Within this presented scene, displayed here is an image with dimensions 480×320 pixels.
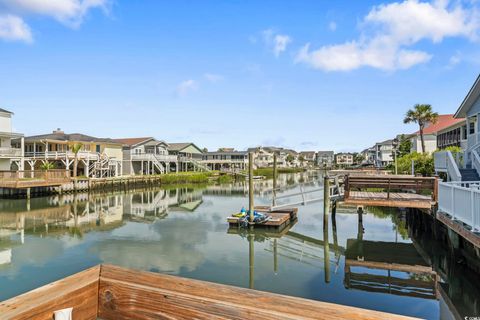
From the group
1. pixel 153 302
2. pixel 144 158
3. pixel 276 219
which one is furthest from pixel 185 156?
pixel 153 302

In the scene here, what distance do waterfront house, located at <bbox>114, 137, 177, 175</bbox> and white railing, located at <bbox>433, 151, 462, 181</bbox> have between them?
171 feet

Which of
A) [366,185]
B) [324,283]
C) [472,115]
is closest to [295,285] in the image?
[324,283]

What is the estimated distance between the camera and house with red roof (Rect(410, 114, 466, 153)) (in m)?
34.5

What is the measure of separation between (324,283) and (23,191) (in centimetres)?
3627

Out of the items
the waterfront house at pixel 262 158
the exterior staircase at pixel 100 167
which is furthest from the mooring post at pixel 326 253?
the waterfront house at pixel 262 158

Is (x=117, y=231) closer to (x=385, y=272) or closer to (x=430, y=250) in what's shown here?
(x=385, y=272)

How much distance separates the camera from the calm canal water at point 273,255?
10.7 m

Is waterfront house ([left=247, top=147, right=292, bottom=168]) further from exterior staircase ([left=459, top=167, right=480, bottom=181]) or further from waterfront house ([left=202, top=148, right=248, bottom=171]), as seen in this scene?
exterior staircase ([left=459, top=167, right=480, bottom=181])

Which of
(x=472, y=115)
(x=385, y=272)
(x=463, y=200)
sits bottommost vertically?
(x=385, y=272)

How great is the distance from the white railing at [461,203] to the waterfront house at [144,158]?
5596 cm

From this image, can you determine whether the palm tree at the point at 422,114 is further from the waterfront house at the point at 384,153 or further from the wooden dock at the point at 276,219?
the waterfront house at the point at 384,153

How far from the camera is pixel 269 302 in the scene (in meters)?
1.73

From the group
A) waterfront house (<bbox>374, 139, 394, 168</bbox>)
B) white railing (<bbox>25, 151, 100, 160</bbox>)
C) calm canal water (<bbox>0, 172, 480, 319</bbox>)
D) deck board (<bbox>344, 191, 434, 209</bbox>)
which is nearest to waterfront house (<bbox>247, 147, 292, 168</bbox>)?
waterfront house (<bbox>374, 139, 394, 168</bbox>)

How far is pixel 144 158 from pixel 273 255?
5214 cm
